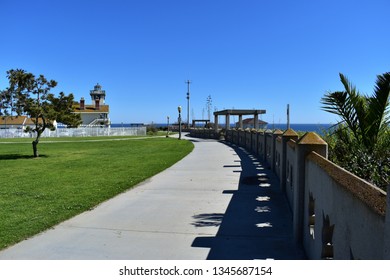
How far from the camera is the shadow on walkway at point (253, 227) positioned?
462 cm

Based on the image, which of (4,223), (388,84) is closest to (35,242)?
(4,223)

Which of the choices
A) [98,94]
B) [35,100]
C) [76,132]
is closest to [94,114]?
[98,94]

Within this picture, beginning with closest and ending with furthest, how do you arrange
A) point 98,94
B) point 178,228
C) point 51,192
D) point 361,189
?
point 361,189, point 178,228, point 51,192, point 98,94

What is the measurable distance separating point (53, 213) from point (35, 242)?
159 centimetres

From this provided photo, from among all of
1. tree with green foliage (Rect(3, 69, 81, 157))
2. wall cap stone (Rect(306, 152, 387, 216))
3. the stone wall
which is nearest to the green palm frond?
the stone wall

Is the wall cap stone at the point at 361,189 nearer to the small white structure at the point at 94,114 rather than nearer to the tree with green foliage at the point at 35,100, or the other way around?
the tree with green foliage at the point at 35,100

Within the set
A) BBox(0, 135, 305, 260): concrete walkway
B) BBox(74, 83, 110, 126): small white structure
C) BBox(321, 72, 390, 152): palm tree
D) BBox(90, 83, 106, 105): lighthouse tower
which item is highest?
BBox(90, 83, 106, 105): lighthouse tower

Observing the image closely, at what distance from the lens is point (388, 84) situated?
6.05 m

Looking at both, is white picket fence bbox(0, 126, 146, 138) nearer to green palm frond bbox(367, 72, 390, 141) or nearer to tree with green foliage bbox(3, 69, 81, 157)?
tree with green foliage bbox(3, 69, 81, 157)

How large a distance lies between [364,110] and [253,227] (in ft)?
9.33

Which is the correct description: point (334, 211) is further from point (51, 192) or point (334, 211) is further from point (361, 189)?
point (51, 192)

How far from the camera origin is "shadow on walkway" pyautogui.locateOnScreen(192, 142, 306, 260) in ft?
15.2

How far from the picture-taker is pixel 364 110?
6.46 m

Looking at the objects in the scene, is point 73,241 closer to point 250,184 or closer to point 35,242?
point 35,242
